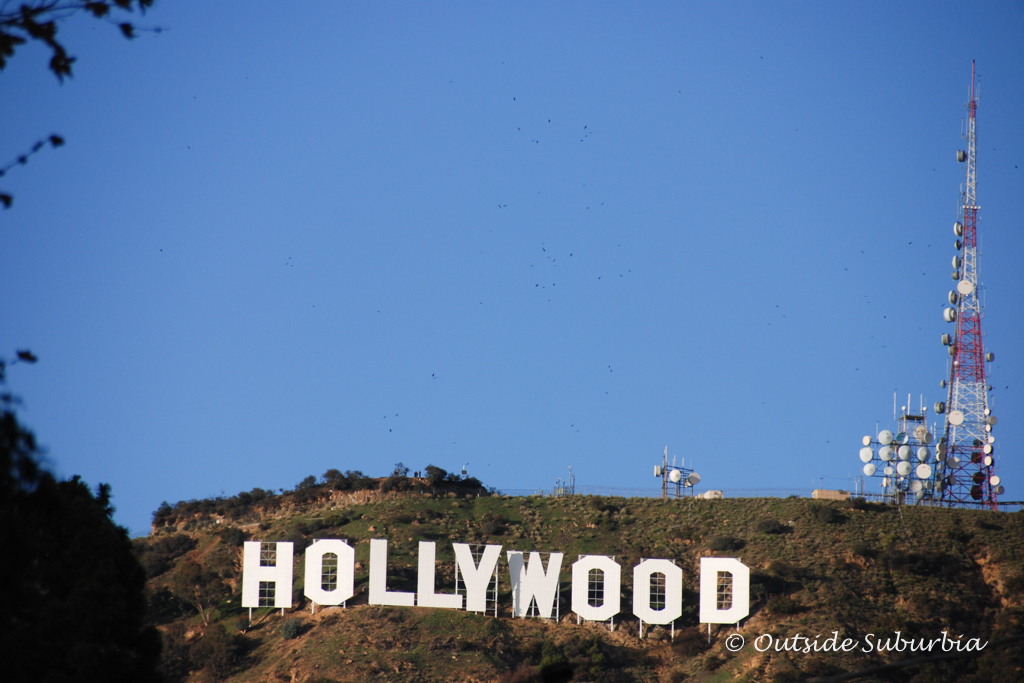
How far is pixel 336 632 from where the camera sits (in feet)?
183

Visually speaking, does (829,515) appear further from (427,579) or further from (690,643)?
(427,579)

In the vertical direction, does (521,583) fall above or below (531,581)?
below

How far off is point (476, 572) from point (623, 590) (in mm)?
10160

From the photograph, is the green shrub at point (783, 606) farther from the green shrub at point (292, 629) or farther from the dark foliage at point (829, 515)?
the green shrub at point (292, 629)

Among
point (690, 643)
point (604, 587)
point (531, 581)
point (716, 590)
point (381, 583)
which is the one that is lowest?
point (690, 643)

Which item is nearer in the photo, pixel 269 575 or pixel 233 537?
pixel 269 575

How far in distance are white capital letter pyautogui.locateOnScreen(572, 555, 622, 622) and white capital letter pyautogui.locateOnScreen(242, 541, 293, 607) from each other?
53.0ft

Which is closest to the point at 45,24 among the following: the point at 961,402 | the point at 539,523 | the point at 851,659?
the point at 851,659

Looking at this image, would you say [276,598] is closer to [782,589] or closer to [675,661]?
[675,661]

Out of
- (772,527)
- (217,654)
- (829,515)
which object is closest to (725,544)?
(772,527)

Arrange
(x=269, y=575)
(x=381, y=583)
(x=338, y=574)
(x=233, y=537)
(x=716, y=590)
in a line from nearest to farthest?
1. (x=716, y=590)
2. (x=381, y=583)
3. (x=338, y=574)
4. (x=269, y=575)
5. (x=233, y=537)

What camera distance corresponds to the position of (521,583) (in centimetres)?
5697

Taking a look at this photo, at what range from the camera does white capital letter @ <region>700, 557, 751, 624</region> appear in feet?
176

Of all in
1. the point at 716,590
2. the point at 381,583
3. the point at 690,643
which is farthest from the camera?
the point at 381,583
